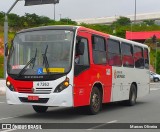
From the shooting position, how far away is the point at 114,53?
16.2 m

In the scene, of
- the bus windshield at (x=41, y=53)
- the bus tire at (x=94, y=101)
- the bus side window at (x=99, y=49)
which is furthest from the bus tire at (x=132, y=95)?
the bus windshield at (x=41, y=53)

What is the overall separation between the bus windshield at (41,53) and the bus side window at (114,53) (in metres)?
2.88

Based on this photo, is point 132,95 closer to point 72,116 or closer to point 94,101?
point 94,101

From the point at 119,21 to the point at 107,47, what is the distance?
378 feet

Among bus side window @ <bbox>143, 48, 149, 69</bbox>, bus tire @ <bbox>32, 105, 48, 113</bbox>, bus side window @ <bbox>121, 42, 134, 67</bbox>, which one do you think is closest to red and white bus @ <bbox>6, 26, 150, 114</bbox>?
bus tire @ <bbox>32, 105, 48, 113</bbox>

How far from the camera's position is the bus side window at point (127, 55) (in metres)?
17.3

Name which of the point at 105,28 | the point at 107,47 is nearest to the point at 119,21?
the point at 105,28

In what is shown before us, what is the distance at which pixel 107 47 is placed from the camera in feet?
51.0

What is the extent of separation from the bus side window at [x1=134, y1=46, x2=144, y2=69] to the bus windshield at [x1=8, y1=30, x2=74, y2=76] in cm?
625

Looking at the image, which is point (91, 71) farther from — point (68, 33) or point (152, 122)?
point (152, 122)

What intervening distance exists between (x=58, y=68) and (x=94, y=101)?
209cm

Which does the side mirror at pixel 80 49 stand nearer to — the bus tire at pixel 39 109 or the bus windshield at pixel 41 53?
the bus windshield at pixel 41 53

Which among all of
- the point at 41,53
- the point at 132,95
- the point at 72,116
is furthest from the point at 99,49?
the point at 132,95

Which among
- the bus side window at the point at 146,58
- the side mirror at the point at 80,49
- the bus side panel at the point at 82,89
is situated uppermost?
the side mirror at the point at 80,49
